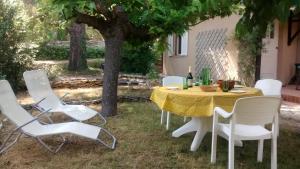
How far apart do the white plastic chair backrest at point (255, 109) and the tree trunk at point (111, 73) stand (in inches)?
157

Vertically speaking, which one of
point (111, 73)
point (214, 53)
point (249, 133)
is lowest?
point (249, 133)

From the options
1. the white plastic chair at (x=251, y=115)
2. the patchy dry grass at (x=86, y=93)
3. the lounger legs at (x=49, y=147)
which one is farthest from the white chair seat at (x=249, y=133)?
the patchy dry grass at (x=86, y=93)

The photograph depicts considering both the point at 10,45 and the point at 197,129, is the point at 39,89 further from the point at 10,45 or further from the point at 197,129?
the point at 10,45

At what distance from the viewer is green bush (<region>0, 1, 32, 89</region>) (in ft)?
34.2

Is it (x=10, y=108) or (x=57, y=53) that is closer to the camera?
(x=10, y=108)

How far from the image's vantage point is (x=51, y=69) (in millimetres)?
14570

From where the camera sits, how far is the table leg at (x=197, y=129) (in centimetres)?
525

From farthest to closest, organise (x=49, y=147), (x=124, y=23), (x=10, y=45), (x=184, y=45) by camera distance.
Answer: (x=184, y=45), (x=10, y=45), (x=124, y=23), (x=49, y=147)

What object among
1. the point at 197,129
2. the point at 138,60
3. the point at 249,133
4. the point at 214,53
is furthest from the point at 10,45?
the point at 249,133

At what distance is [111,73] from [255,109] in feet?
13.4

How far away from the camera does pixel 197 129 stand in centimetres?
563

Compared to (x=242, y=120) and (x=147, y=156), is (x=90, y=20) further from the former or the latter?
(x=242, y=120)

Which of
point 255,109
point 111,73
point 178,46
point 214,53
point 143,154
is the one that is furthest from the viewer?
point 178,46

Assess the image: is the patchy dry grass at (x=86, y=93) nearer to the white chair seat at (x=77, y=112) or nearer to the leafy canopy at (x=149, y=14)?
the white chair seat at (x=77, y=112)
